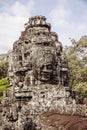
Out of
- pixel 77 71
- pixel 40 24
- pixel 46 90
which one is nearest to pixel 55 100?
pixel 46 90

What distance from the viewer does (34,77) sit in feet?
50.0

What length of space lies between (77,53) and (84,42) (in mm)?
1774

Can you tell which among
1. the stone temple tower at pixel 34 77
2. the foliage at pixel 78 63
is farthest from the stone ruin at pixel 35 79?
the foliage at pixel 78 63

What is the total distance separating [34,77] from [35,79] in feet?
0.41

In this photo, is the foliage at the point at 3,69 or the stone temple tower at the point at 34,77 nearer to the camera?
the stone temple tower at the point at 34,77

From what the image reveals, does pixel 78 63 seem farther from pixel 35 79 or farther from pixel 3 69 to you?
pixel 3 69

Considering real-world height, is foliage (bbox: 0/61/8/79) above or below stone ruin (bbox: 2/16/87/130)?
above

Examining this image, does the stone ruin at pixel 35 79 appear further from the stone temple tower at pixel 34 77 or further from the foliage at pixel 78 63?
the foliage at pixel 78 63

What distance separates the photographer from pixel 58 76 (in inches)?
609

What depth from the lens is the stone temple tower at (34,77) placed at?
13820mm

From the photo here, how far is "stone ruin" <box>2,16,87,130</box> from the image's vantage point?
1372cm

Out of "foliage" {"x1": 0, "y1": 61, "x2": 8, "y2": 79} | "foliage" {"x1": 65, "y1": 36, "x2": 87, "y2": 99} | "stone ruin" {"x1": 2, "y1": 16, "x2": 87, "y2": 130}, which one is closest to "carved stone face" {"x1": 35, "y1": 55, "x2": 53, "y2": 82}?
"stone ruin" {"x1": 2, "y1": 16, "x2": 87, "y2": 130}

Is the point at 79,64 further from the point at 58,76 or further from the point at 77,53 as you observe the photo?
the point at 58,76

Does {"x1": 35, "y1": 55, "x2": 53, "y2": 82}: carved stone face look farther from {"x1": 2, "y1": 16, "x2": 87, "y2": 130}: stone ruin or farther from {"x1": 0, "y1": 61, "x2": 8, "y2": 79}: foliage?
{"x1": 0, "y1": 61, "x2": 8, "y2": 79}: foliage
